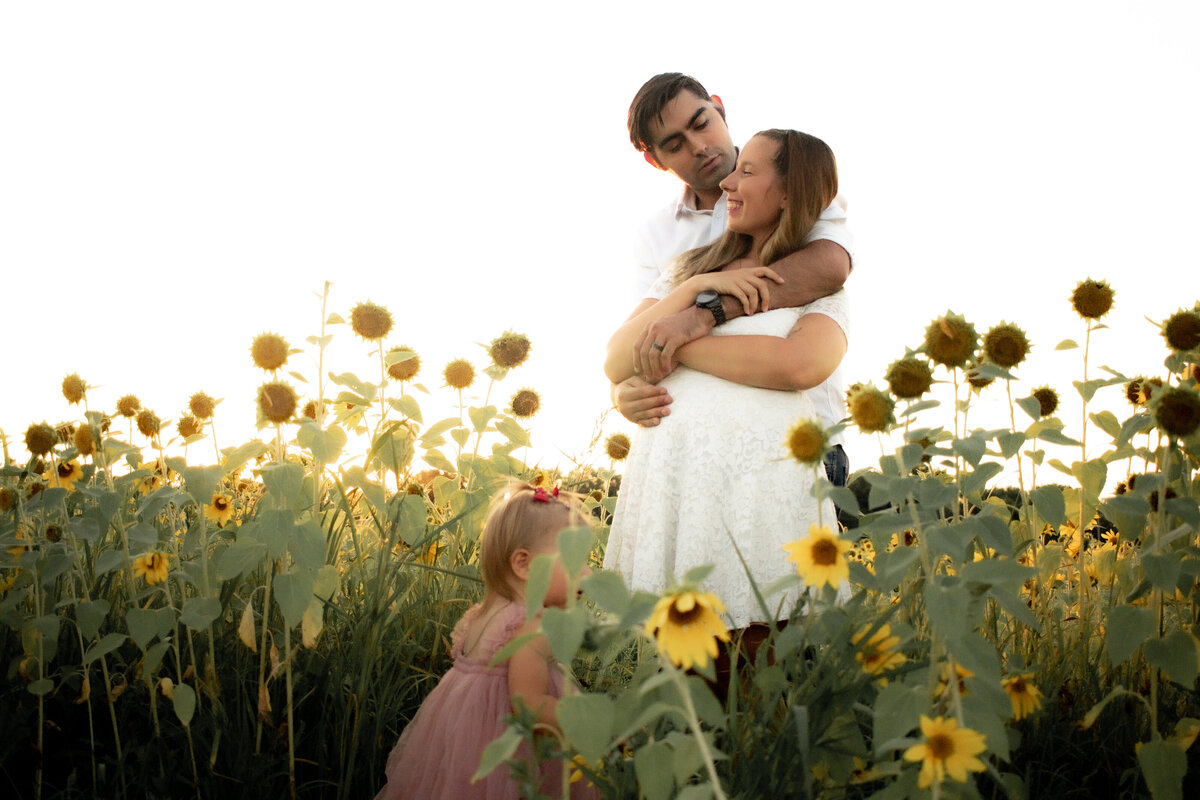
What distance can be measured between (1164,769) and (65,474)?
2.89 meters

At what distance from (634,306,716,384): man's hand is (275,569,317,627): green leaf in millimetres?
1129

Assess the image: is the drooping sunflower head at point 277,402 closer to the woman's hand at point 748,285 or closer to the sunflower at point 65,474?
the sunflower at point 65,474

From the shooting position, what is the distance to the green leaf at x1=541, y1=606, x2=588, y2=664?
1.09 m

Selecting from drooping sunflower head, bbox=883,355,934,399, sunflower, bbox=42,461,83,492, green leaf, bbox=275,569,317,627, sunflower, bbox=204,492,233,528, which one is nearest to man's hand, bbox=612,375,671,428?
drooping sunflower head, bbox=883,355,934,399

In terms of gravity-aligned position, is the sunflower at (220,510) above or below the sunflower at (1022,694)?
above

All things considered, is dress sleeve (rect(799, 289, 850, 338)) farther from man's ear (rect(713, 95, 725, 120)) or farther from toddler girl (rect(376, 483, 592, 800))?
man's ear (rect(713, 95, 725, 120))

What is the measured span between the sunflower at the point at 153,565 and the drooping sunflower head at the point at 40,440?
0.57 m

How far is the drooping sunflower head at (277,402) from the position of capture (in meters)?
2.04

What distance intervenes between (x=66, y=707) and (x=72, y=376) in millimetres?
1130

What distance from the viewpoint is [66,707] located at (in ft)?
7.79

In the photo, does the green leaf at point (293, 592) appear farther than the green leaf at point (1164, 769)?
Yes

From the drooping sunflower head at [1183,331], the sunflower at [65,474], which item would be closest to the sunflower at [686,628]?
the drooping sunflower head at [1183,331]

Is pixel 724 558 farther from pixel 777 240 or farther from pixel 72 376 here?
pixel 72 376

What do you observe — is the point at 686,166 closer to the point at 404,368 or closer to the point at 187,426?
the point at 404,368
